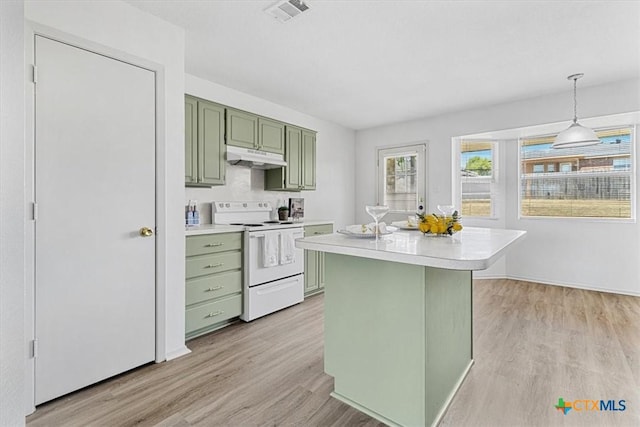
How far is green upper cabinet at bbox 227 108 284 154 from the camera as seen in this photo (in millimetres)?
3327

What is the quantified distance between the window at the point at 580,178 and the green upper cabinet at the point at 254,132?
3728mm

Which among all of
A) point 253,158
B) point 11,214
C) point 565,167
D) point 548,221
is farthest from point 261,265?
Result: point 565,167

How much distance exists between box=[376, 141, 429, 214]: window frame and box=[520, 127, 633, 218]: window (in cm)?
143

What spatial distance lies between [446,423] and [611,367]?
4.87ft

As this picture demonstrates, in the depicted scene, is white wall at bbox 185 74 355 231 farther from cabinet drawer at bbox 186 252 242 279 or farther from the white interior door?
the white interior door

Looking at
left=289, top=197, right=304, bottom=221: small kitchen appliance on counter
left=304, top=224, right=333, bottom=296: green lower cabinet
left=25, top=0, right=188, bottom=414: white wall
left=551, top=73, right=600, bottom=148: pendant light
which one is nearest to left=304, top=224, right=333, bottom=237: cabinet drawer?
left=304, top=224, right=333, bottom=296: green lower cabinet

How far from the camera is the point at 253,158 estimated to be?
342 centimetres

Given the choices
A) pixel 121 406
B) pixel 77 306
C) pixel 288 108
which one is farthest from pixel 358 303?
pixel 288 108

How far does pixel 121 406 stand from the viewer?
1777 millimetres

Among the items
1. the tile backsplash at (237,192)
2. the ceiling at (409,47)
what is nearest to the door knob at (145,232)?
the tile backsplash at (237,192)

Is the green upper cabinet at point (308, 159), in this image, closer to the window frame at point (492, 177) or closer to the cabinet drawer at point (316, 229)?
the cabinet drawer at point (316, 229)

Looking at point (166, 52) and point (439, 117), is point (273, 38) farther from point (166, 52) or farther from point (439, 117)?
point (439, 117)

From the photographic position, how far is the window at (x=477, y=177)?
490 centimetres

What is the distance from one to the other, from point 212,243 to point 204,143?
1032 mm
